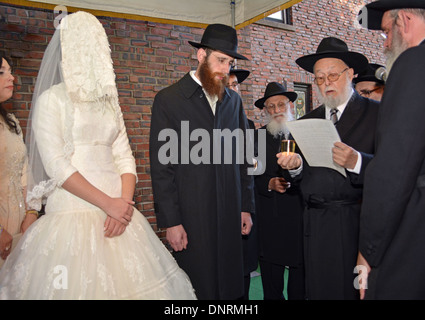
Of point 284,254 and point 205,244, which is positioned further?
point 284,254

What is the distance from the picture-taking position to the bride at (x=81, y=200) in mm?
1772

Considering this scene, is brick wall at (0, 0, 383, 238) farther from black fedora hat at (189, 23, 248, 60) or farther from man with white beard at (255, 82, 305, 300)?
black fedora hat at (189, 23, 248, 60)

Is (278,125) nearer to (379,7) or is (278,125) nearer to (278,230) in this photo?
(278,230)

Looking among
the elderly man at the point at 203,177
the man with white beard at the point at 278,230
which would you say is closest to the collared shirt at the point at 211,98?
the elderly man at the point at 203,177

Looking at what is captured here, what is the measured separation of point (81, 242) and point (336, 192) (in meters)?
1.70

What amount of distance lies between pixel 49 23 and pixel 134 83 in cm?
126

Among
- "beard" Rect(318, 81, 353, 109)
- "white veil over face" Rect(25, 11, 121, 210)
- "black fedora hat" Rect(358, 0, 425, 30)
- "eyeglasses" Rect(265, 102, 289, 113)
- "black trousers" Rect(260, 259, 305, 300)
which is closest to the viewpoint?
"black fedora hat" Rect(358, 0, 425, 30)

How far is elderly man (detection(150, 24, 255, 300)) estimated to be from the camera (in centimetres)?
244

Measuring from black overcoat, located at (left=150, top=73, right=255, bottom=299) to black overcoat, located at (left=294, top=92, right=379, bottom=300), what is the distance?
21.5 inches

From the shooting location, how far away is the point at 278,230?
11.7 feet

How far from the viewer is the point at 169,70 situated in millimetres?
5160

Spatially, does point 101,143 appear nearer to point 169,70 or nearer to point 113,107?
point 113,107

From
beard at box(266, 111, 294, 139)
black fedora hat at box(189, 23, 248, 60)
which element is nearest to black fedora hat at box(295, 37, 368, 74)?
black fedora hat at box(189, 23, 248, 60)
